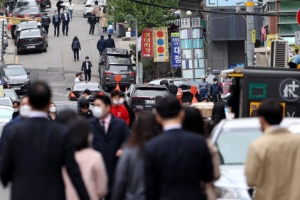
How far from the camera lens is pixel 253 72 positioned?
17.5 metres

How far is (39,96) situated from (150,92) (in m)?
25.6

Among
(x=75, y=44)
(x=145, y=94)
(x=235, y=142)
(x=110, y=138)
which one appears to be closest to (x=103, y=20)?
(x=75, y=44)

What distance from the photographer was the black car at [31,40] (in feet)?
179

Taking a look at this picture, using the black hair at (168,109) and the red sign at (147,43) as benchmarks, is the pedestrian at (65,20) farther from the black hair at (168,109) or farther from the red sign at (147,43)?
the black hair at (168,109)

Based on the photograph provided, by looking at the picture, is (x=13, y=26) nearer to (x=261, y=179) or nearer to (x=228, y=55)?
(x=228, y=55)

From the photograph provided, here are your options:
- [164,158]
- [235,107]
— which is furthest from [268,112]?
[235,107]

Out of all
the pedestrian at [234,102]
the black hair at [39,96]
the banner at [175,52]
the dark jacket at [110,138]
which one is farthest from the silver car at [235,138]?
the banner at [175,52]

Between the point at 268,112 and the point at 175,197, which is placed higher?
the point at 268,112

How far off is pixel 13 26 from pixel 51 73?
37.4 ft

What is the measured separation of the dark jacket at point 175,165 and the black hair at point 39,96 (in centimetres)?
87

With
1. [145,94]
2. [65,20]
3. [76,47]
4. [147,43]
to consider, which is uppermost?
[65,20]

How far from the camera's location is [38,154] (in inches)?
272

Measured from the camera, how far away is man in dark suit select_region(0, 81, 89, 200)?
6.92 metres

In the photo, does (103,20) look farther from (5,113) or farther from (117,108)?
(117,108)
